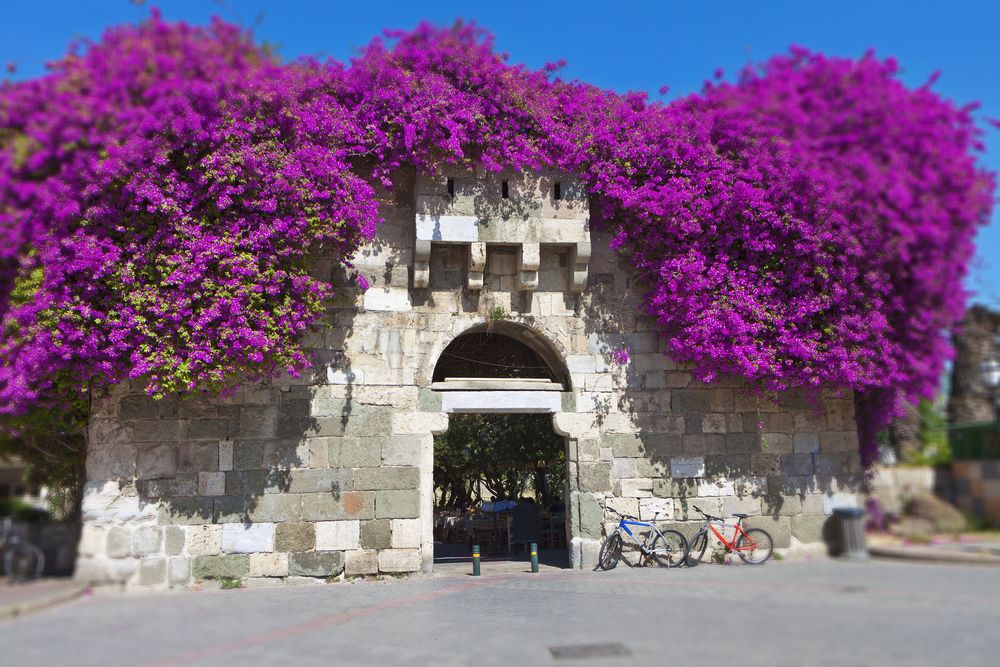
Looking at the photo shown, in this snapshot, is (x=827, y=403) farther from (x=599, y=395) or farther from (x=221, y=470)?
(x=221, y=470)

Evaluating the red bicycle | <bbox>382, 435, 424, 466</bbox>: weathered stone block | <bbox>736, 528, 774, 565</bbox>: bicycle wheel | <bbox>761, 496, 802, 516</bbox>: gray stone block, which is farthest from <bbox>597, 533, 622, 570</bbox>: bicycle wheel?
<bbox>382, 435, 424, 466</bbox>: weathered stone block

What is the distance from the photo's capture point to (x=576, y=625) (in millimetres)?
6145

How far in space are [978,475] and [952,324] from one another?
2.02m

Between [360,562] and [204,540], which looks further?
[360,562]

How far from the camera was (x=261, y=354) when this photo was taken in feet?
27.0

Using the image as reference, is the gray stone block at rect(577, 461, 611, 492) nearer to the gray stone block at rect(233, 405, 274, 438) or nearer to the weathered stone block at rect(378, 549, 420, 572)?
the weathered stone block at rect(378, 549, 420, 572)

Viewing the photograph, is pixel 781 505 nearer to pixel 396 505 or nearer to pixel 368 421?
pixel 396 505

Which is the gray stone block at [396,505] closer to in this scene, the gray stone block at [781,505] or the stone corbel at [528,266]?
the stone corbel at [528,266]

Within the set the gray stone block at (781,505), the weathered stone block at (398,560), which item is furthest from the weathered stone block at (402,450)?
the gray stone block at (781,505)

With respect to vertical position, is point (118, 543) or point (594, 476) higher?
point (594, 476)

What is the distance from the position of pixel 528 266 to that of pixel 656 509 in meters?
3.78

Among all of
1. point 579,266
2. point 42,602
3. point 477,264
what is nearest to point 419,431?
point 477,264

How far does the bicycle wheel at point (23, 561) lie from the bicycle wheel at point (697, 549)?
24.9 ft

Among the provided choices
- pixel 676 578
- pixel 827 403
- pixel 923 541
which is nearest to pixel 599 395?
pixel 676 578
